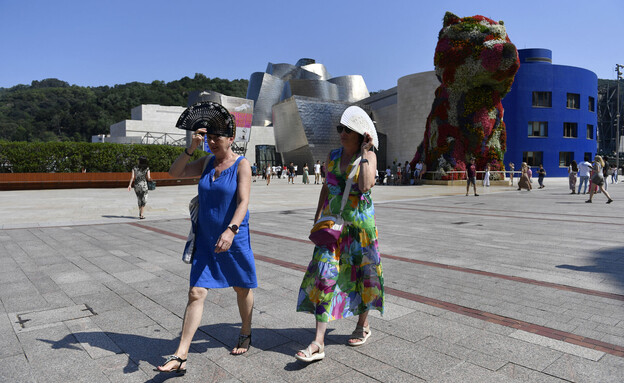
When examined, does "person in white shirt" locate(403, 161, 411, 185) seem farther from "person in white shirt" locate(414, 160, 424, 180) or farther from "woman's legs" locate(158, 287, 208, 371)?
"woman's legs" locate(158, 287, 208, 371)

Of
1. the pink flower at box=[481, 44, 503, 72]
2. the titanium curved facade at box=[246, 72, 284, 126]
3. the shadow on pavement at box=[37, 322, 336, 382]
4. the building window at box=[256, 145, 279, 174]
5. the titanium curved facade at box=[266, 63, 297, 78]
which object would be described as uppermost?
the titanium curved facade at box=[266, 63, 297, 78]

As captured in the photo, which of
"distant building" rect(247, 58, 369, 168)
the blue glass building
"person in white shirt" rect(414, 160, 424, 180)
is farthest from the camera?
"distant building" rect(247, 58, 369, 168)

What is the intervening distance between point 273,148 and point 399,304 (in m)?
57.2

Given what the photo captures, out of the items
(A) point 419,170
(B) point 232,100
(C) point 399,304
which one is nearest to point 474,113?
(A) point 419,170

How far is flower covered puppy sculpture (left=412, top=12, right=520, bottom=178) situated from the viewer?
23406mm

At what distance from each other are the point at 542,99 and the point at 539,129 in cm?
268

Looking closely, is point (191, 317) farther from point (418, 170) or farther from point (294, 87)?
point (294, 87)

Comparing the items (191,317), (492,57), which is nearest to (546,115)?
(492,57)

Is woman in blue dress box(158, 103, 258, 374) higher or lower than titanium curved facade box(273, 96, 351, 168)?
lower

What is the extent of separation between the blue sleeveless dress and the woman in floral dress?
43cm

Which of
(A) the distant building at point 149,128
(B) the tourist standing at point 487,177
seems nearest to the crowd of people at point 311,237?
(B) the tourist standing at point 487,177

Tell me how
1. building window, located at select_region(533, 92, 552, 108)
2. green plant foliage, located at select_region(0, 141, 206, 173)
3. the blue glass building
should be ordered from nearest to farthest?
green plant foliage, located at select_region(0, 141, 206, 173) → the blue glass building → building window, located at select_region(533, 92, 552, 108)

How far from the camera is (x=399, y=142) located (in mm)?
44094

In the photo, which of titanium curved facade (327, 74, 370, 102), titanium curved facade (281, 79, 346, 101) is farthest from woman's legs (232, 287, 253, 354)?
titanium curved facade (327, 74, 370, 102)
